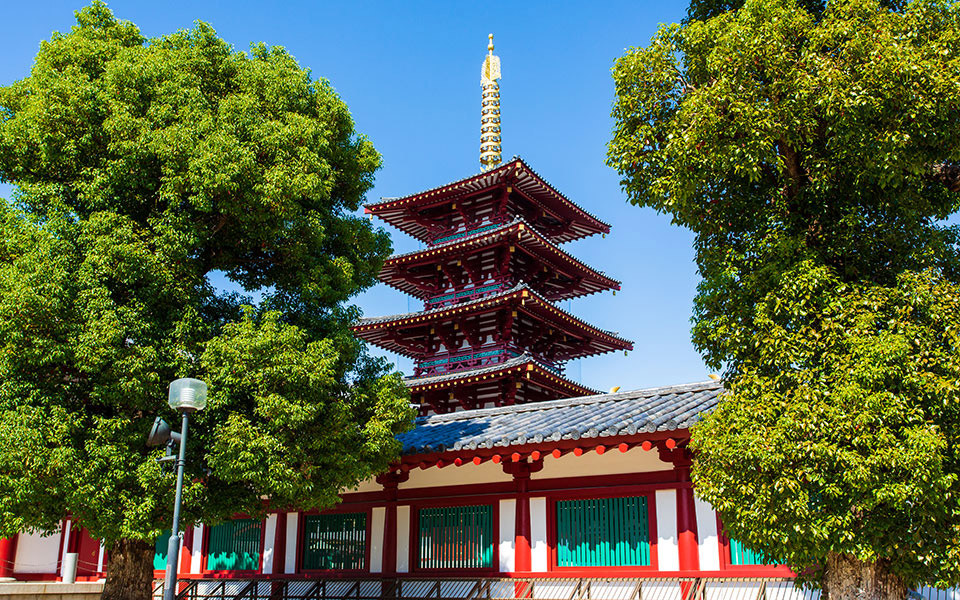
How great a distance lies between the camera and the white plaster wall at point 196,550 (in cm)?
1808

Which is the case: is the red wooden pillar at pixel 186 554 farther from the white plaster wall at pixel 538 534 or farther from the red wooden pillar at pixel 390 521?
the white plaster wall at pixel 538 534

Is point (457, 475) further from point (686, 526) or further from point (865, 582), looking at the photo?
point (865, 582)

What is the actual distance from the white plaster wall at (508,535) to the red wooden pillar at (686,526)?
303 centimetres

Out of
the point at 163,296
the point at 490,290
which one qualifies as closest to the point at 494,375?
the point at 490,290

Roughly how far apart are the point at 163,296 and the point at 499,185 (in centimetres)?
1728

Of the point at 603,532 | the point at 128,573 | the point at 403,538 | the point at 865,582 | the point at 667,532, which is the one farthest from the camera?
the point at 403,538

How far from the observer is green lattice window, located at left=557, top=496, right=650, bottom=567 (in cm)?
1264

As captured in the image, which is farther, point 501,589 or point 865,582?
point 501,589

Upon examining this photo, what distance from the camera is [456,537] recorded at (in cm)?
1446

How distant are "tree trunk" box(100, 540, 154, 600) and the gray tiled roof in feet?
15.1

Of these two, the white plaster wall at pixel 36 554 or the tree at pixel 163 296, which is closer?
the tree at pixel 163 296

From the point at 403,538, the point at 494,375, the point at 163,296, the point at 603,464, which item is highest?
the point at 494,375

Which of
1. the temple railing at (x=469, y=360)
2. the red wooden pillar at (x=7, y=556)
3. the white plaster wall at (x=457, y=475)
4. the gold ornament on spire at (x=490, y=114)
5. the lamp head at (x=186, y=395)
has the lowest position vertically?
the red wooden pillar at (x=7, y=556)

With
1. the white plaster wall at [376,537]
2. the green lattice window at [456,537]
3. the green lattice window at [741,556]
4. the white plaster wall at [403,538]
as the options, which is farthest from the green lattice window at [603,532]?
the white plaster wall at [376,537]
